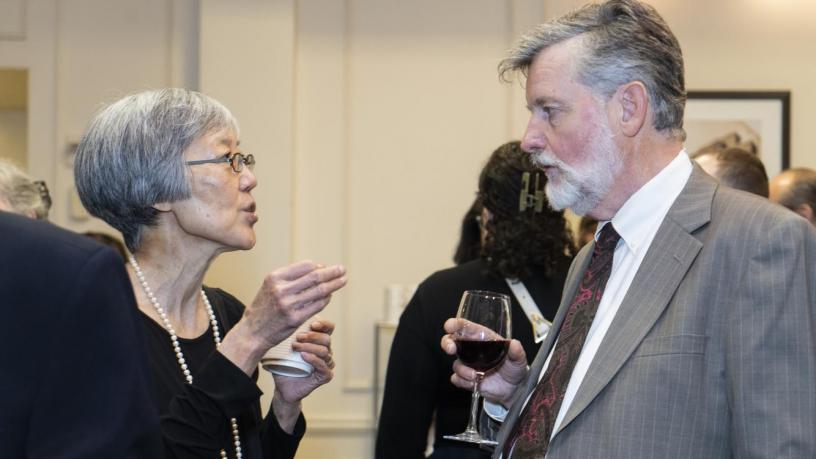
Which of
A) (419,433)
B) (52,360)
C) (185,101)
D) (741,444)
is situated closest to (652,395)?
(741,444)

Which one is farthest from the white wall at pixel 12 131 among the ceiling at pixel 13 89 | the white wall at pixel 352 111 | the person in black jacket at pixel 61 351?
the person in black jacket at pixel 61 351

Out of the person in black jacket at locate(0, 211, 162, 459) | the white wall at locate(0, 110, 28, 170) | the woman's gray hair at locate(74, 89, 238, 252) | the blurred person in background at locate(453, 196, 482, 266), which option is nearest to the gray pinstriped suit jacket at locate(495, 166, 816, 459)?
the person in black jacket at locate(0, 211, 162, 459)

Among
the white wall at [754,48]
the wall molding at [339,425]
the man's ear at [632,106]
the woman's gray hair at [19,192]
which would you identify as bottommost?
the wall molding at [339,425]

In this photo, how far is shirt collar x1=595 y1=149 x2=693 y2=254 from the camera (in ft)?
6.30

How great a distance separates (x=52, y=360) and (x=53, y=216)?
4.36 meters

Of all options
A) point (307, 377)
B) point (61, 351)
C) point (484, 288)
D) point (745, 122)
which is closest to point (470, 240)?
point (484, 288)

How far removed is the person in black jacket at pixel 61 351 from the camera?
119cm

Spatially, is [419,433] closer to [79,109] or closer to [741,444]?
[741,444]

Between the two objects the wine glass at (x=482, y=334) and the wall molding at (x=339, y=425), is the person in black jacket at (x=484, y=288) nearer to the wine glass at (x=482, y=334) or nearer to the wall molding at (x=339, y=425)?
the wine glass at (x=482, y=334)

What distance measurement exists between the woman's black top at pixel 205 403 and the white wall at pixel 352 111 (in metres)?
2.97

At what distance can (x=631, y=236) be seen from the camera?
194 cm

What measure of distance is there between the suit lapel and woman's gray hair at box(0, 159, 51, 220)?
1.94 meters

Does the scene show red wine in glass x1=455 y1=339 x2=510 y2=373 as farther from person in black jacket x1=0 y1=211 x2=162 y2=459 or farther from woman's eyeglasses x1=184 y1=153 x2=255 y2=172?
person in black jacket x1=0 y1=211 x2=162 y2=459

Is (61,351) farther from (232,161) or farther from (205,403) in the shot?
(232,161)
